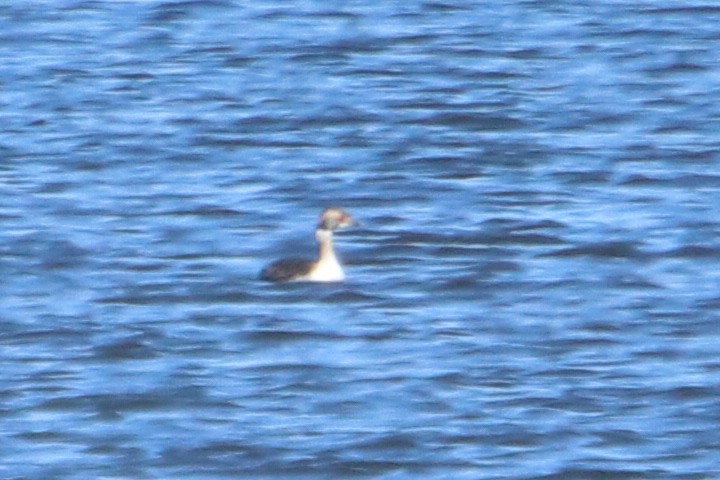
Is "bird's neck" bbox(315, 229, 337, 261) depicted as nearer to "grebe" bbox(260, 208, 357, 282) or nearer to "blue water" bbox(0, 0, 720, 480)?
"grebe" bbox(260, 208, 357, 282)

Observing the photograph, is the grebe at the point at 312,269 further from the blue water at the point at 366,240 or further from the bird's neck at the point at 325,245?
the blue water at the point at 366,240

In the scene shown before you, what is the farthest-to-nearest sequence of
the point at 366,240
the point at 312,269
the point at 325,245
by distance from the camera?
the point at 366,240 < the point at 325,245 < the point at 312,269

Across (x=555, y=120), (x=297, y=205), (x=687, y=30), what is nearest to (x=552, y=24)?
(x=687, y=30)

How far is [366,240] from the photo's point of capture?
54.3ft

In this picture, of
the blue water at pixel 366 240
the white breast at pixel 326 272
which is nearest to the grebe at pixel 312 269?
the white breast at pixel 326 272

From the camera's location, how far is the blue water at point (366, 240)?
1248 centimetres

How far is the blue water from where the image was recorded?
1248 centimetres

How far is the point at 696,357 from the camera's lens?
13781 mm

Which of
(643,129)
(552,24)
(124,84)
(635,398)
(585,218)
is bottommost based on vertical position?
(635,398)

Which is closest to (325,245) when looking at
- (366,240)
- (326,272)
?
(326,272)

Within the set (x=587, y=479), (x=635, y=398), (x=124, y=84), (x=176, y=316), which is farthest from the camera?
(x=124, y=84)

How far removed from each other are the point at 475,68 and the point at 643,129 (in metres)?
2.85

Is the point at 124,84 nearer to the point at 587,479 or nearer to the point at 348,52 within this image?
the point at 348,52

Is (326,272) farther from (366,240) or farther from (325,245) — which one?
(366,240)
